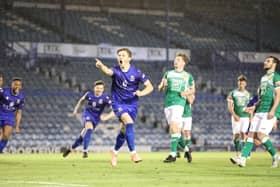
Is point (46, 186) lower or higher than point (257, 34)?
lower

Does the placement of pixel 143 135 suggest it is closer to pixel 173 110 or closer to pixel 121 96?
pixel 173 110

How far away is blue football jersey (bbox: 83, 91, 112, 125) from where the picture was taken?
2238 centimetres

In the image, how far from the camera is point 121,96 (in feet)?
50.4

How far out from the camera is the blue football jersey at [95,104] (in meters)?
22.4

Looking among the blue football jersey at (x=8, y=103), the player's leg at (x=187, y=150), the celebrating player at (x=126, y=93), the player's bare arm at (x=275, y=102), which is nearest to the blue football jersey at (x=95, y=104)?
the blue football jersey at (x=8, y=103)

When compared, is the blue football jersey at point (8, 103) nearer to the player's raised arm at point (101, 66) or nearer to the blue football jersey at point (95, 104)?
the blue football jersey at point (95, 104)

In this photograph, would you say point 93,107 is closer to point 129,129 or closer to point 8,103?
point 8,103

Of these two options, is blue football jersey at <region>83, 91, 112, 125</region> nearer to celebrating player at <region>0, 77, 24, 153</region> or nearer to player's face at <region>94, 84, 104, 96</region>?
player's face at <region>94, 84, 104, 96</region>

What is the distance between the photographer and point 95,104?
22.5m

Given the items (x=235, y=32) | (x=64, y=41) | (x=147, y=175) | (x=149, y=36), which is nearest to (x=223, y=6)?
(x=235, y=32)

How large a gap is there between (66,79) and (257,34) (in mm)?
12229

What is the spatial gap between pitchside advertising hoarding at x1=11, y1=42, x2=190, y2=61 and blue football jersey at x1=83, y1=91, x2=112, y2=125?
51.2 ft

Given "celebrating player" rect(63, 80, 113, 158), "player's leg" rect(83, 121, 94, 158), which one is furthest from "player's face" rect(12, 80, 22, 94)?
"player's leg" rect(83, 121, 94, 158)

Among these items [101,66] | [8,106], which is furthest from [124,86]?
[8,106]
